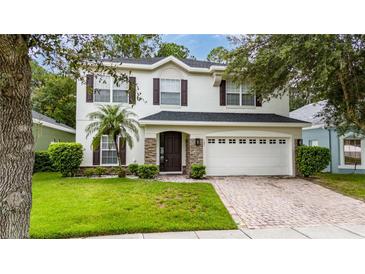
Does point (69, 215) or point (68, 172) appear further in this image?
point (68, 172)

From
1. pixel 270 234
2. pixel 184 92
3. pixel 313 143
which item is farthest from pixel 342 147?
pixel 270 234

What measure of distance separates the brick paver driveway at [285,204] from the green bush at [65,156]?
583 centimetres

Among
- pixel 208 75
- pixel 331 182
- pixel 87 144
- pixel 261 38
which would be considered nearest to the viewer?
pixel 261 38

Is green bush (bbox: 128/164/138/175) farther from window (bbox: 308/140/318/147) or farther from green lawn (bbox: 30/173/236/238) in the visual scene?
window (bbox: 308/140/318/147)

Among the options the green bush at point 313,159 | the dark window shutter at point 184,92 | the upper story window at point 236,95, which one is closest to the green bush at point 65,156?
the dark window shutter at point 184,92

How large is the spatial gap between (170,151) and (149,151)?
1.52 metres

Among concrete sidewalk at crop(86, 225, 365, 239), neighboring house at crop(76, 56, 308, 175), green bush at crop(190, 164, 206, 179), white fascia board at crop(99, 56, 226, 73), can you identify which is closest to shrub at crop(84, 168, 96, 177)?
neighboring house at crop(76, 56, 308, 175)

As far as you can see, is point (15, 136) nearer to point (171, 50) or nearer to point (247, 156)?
point (247, 156)

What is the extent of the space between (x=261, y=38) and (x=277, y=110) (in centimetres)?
549

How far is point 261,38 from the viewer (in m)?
8.56
